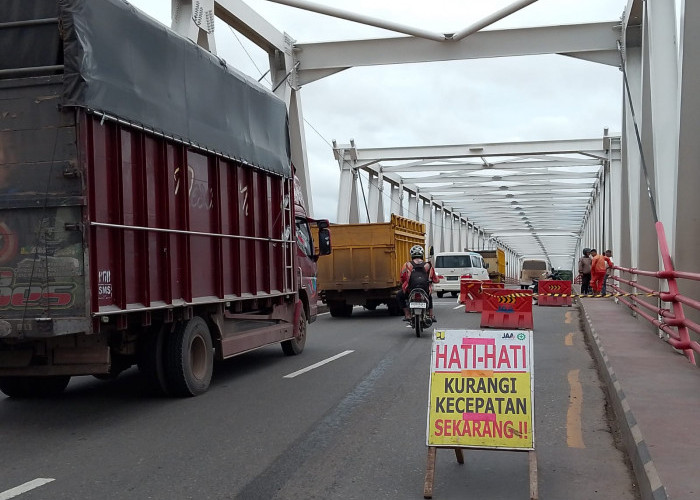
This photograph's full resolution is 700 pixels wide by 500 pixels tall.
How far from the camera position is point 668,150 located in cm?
1308

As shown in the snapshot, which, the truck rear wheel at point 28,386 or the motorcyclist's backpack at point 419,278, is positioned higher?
the motorcyclist's backpack at point 419,278

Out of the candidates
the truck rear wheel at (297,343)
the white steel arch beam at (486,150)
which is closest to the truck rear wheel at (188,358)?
the truck rear wheel at (297,343)

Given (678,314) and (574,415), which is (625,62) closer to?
(678,314)

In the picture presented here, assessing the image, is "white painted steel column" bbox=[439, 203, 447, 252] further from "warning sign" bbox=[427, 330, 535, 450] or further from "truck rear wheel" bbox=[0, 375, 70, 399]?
"warning sign" bbox=[427, 330, 535, 450]

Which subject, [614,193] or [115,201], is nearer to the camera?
[115,201]

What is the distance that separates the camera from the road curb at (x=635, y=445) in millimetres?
4578

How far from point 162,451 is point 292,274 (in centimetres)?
591

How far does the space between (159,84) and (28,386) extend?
3.67m

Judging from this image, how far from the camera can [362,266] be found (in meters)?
20.8

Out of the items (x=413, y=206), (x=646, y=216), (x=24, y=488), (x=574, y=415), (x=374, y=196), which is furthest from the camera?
(x=413, y=206)

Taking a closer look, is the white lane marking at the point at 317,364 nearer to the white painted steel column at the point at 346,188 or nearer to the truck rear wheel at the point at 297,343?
the truck rear wheel at the point at 297,343

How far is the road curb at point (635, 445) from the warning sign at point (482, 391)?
28.1 inches

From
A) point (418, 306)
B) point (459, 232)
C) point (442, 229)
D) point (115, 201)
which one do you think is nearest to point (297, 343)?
point (418, 306)

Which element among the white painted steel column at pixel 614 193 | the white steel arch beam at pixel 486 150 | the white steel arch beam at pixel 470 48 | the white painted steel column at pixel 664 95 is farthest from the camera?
the white steel arch beam at pixel 486 150
